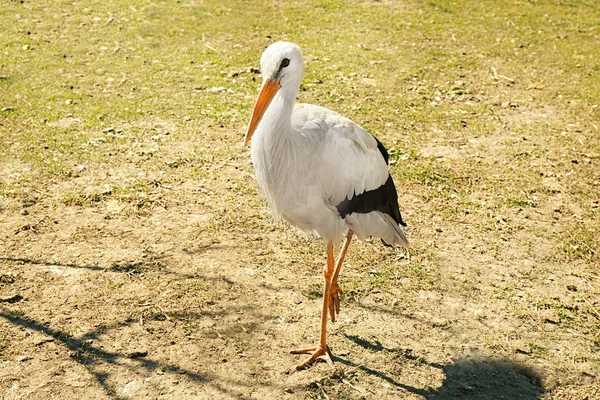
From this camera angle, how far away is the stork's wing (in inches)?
162

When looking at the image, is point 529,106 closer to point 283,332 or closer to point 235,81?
point 235,81

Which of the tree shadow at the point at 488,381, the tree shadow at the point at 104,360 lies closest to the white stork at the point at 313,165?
the tree shadow at the point at 104,360

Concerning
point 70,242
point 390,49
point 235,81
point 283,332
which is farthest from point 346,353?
point 390,49

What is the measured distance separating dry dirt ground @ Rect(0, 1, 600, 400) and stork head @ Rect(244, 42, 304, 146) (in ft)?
4.67

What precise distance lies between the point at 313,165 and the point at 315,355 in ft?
3.93

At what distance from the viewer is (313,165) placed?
13.4ft

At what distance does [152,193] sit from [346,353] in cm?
237

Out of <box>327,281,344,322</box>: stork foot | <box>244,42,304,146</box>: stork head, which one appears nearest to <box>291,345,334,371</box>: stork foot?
<box>327,281,344,322</box>: stork foot

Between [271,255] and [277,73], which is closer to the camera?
[277,73]

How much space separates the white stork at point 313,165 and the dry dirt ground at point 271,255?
1.50 ft

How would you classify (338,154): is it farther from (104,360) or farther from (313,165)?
(104,360)

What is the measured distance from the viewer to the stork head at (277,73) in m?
3.90

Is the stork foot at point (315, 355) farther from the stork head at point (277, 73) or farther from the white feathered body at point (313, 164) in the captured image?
the stork head at point (277, 73)

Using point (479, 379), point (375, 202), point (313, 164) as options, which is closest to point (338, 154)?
point (313, 164)
